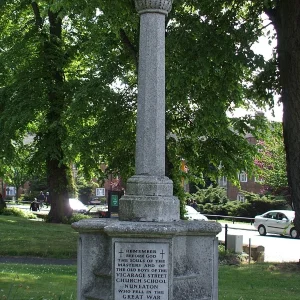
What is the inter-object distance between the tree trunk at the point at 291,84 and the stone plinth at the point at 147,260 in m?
7.30

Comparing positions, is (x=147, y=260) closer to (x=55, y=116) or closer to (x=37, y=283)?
(x=37, y=283)

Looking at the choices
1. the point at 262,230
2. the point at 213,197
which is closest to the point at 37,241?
the point at 262,230

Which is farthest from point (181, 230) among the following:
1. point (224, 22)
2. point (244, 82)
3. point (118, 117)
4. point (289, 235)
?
point (289, 235)

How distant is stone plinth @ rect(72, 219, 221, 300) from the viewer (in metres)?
7.21

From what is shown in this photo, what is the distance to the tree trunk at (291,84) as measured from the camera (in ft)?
47.0

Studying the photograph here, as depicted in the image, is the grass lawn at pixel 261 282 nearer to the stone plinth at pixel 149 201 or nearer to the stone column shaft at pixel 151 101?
the stone plinth at pixel 149 201

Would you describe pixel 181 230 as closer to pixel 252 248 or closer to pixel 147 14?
pixel 147 14

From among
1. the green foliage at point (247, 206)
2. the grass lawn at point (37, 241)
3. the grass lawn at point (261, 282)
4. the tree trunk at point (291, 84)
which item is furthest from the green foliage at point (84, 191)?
the tree trunk at point (291, 84)

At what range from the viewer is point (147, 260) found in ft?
23.8

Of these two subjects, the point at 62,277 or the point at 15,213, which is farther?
the point at 15,213

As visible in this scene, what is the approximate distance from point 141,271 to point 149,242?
0.37 m

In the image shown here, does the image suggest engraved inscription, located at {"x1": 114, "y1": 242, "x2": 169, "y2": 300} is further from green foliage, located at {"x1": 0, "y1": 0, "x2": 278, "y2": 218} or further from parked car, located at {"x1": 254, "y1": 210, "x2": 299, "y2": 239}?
parked car, located at {"x1": 254, "y1": 210, "x2": 299, "y2": 239}

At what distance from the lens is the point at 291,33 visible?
47.5ft

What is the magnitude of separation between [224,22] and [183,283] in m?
9.91
